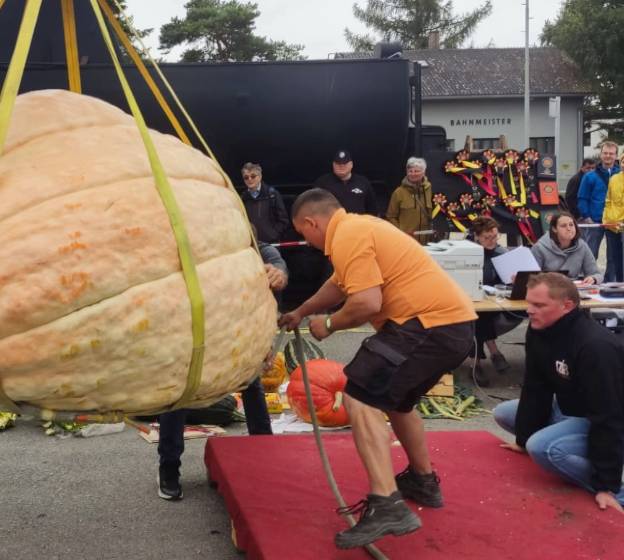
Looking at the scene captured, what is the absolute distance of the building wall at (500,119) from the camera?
127ft

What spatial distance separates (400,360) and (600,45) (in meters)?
36.8

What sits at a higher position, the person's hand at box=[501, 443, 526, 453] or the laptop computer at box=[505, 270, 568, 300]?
the laptop computer at box=[505, 270, 568, 300]

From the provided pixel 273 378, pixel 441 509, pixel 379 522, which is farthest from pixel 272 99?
pixel 379 522

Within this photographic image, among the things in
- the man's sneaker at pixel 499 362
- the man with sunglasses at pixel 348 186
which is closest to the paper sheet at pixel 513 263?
the man's sneaker at pixel 499 362

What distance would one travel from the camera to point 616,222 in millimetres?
10992

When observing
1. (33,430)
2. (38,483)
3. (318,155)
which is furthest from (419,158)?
(38,483)

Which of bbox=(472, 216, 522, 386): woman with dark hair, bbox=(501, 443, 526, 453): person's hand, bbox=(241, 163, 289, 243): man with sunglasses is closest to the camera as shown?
bbox=(501, 443, 526, 453): person's hand

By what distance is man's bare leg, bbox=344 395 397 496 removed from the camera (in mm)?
3807

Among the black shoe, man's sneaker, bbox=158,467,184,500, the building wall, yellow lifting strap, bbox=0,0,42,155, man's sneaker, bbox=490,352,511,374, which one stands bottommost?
man's sneaker, bbox=490,352,511,374

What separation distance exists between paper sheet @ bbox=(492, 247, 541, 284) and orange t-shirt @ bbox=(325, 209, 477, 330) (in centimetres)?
379

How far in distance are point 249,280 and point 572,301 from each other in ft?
7.02

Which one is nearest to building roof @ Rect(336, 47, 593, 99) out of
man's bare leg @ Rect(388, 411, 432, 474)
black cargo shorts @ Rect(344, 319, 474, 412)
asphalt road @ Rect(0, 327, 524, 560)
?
asphalt road @ Rect(0, 327, 524, 560)

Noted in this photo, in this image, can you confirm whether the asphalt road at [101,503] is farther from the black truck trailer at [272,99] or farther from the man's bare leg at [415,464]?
the black truck trailer at [272,99]

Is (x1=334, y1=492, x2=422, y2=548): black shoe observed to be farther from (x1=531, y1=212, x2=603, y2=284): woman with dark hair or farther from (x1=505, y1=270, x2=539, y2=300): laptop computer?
(x1=531, y1=212, x2=603, y2=284): woman with dark hair
